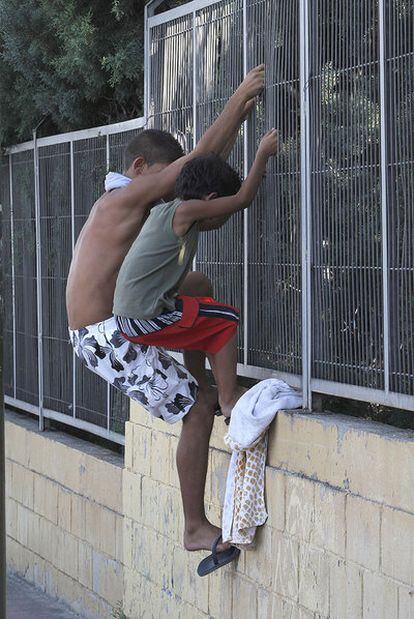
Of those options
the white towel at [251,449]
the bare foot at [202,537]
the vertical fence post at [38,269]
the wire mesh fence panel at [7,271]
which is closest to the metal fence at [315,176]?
the white towel at [251,449]

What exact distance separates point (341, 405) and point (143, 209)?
1.33m

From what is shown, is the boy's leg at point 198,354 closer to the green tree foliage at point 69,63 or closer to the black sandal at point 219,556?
the black sandal at point 219,556

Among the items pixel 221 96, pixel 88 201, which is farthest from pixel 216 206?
pixel 88 201

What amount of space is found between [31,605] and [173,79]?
12.8 ft

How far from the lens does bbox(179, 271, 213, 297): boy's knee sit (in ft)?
20.3

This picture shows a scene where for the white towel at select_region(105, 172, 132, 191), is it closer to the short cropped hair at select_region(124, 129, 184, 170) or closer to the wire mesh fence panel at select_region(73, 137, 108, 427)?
the short cropped hair at select_region(124, 129, 184, 170)

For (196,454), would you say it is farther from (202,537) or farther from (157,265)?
(157,265)

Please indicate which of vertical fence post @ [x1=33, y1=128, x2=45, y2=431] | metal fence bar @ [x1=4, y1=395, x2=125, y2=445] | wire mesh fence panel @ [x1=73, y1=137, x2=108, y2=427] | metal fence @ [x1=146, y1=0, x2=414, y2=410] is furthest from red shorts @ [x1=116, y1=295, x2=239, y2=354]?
vertical fence post @ [x1=33, y1=128, x2=45, y2=431]

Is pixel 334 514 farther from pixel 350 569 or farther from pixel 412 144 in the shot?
pixel 412 144

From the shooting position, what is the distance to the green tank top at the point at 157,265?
5773 mm

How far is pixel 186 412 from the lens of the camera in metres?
6.21

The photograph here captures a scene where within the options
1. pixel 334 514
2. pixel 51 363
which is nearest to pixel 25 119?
pixel 51 363

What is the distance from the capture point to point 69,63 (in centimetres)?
929

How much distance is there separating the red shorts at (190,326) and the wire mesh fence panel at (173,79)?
1342 millimetres
